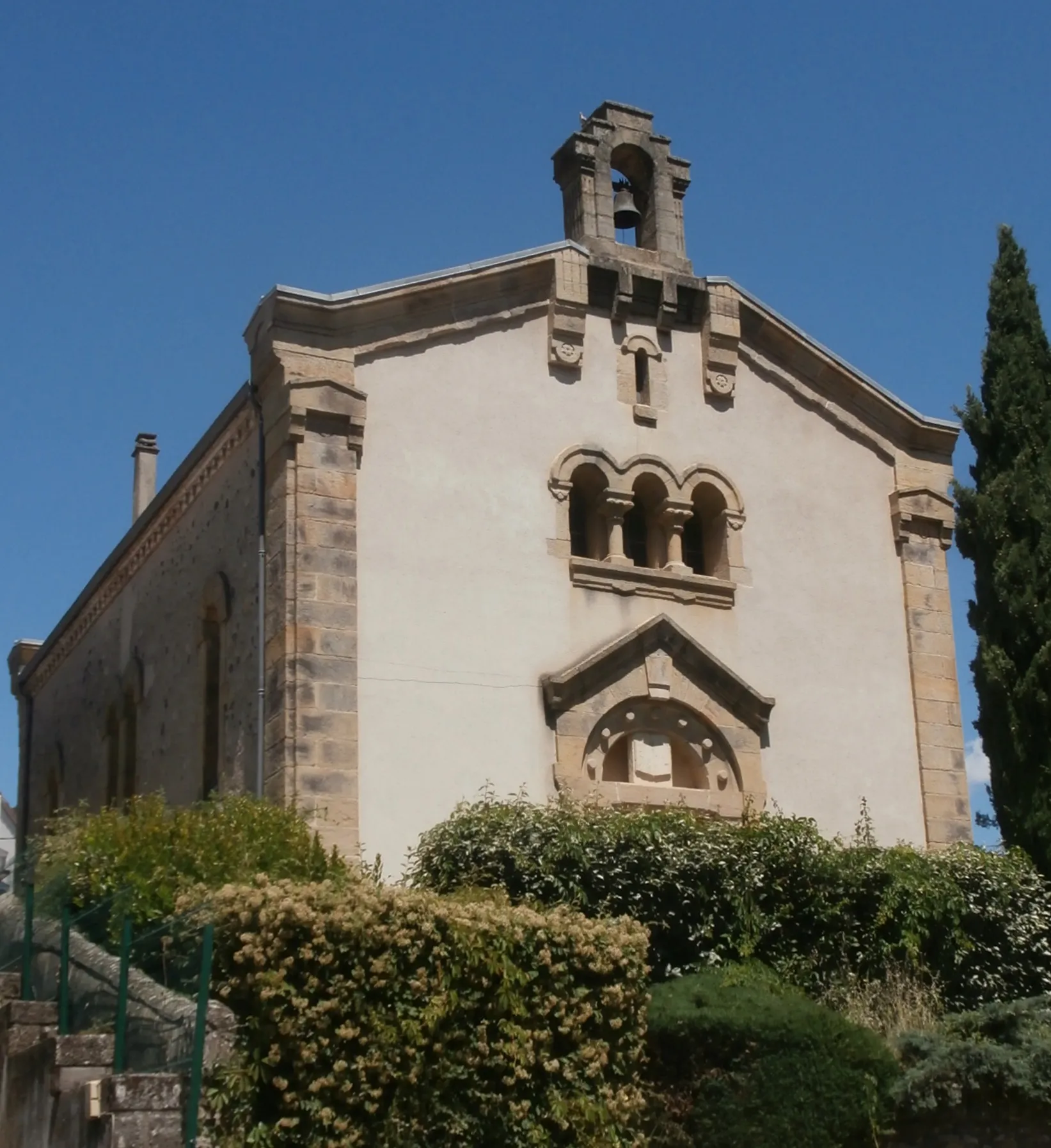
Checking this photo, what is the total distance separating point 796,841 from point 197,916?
260 inches

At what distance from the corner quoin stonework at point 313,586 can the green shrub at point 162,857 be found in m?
1.64

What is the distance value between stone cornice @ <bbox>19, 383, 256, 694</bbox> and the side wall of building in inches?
1.1

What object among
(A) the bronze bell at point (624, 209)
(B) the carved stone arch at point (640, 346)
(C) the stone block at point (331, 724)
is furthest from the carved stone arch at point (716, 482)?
(C) the stone block at point (331, 724)

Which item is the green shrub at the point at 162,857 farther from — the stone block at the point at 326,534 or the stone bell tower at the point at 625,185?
the stone bell tower at the point at 625,185

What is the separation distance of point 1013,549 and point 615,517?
4.60 meters

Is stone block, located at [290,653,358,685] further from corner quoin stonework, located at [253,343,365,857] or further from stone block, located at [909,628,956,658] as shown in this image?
stone block, located at [909,628,956,658]

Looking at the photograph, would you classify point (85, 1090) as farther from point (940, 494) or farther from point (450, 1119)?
point (940, 494)

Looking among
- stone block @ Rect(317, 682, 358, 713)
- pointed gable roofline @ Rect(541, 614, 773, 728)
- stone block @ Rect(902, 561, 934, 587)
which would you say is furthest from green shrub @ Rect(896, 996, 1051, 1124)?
stone block @ Rect(902, 561, 934, 587)

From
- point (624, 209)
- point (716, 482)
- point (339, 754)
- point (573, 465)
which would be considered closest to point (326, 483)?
point (339, 754)

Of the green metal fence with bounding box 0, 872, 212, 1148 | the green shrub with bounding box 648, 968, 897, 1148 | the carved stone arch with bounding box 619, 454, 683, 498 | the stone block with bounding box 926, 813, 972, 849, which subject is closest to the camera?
the green metal fence with bounding box 0, 872, 212, 1148

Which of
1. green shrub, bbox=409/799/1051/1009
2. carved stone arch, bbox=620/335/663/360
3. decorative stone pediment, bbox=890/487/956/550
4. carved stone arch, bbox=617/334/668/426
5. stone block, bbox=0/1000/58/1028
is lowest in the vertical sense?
stone block, bbox=0/1000/58/1028

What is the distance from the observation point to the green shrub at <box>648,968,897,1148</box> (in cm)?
1308

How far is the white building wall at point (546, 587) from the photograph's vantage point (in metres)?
17.4

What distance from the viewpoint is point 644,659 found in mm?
→ 18656
